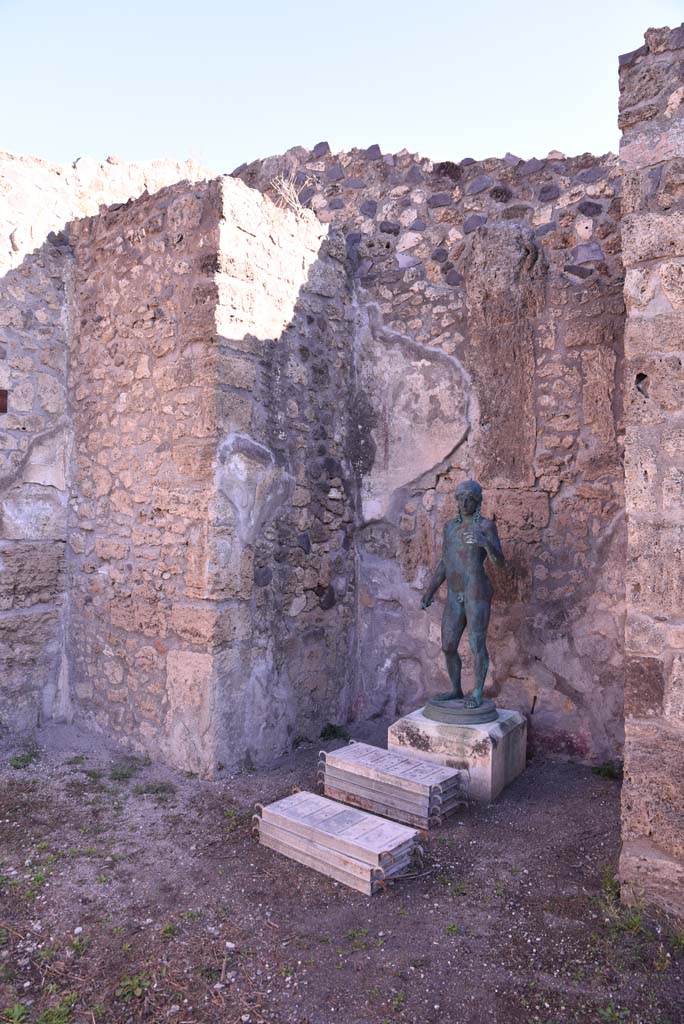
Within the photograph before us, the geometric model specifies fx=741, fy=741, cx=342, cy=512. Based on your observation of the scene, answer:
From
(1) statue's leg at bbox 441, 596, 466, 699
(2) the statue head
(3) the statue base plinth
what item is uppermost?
(2) the statue head

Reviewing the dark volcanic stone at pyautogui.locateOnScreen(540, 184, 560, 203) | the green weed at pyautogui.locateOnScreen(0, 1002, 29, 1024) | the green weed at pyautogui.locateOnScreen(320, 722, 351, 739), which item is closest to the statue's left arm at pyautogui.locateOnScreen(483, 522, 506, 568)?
the green weed at pyautogui.locateOnScreen(320, 722, 351, 739)

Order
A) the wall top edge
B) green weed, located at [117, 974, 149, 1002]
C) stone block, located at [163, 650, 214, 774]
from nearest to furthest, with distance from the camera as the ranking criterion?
green weed, located at [117, 974, 149, 1002]
the wall top edge
stone block, located at [163, 650, 214, 774]

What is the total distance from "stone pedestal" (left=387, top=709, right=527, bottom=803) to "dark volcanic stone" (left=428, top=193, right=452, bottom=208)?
3.19 meters

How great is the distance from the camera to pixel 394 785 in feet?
11.8

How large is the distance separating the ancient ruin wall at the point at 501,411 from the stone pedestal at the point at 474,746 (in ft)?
1.40

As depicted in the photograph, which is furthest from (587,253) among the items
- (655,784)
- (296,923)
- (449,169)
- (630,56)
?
(296,923)

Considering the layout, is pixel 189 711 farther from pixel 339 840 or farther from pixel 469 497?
pixel 469 497

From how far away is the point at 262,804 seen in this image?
3.58 meters

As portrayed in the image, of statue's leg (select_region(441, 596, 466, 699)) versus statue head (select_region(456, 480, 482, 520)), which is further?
statue's leg (select_region(441, 596, 466, 699))

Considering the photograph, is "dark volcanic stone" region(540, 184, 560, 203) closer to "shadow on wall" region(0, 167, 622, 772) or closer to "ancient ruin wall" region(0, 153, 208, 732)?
"shadow on wall" region(0, 167, 622, 772)

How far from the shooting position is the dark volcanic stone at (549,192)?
4.46 metres

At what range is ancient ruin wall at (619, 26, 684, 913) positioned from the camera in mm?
2562

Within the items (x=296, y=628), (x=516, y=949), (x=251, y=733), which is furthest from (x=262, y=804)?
(x=516, y=949)

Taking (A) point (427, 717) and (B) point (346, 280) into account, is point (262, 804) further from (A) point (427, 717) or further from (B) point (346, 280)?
(B) point (346, 280)
